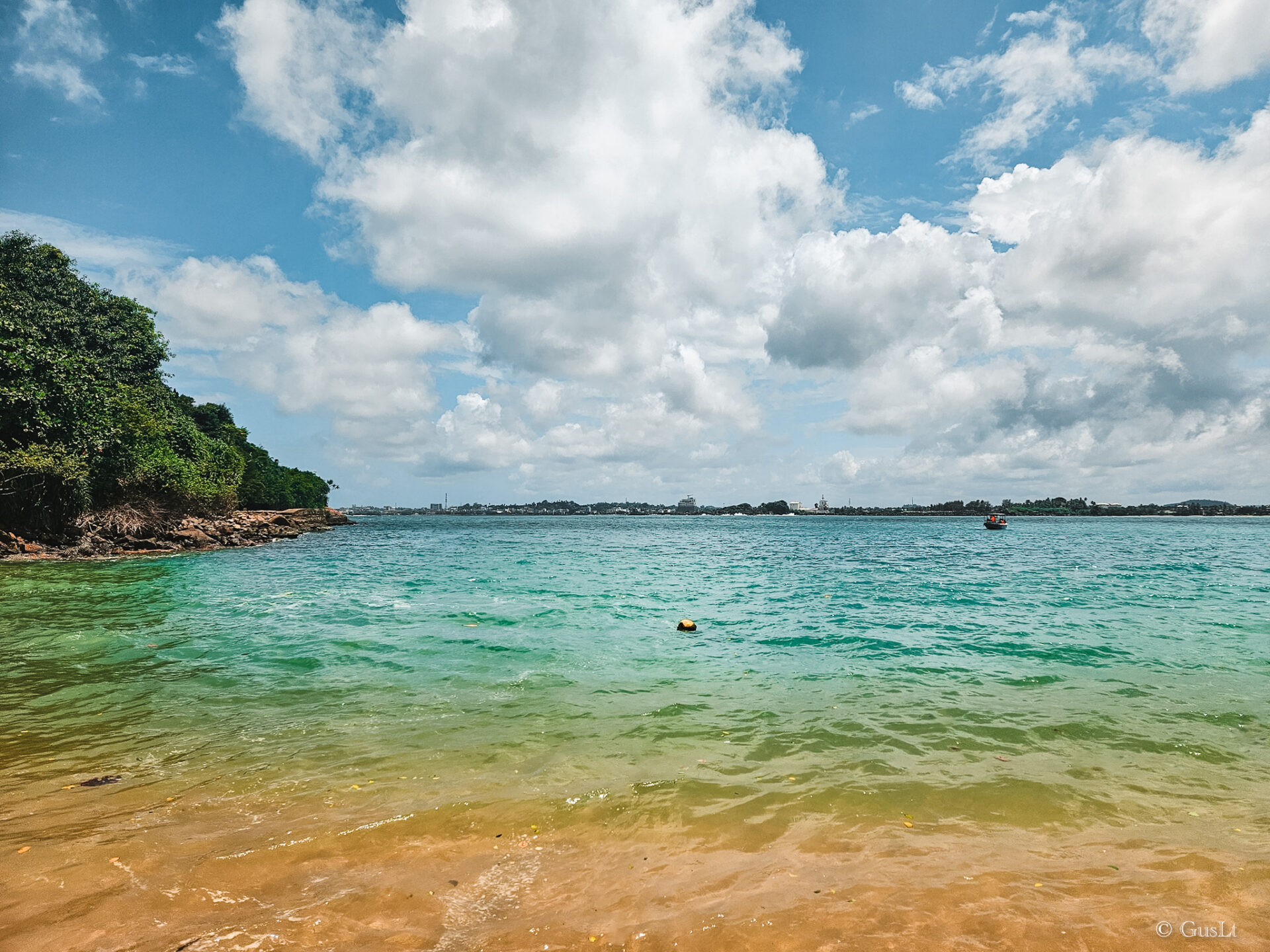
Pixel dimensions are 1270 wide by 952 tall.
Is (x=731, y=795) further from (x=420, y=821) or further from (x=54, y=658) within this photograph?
(x=54, y=658)

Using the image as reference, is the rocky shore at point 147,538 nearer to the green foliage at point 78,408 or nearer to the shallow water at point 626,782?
the green foliage at point 78,408

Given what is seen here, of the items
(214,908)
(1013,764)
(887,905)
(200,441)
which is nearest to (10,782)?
(214,908)

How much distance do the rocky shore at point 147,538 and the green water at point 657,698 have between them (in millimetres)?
12651

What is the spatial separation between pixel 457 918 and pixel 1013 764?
8476 millimetres

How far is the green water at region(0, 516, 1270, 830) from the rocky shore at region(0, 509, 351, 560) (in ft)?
41.5

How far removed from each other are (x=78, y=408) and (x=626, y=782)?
49067 mm

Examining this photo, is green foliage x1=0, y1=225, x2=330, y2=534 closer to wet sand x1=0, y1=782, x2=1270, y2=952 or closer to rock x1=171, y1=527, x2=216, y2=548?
rock x1=171, y1=527, x2=216, y2=548

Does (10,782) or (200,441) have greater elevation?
(200,441)

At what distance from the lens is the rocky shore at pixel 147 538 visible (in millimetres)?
38250

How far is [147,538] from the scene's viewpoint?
1874 inches

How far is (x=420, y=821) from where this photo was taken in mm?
7184

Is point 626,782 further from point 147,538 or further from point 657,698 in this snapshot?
point 147,538

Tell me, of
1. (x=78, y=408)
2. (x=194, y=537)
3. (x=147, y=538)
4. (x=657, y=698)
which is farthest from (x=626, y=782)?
(x=194, y=537)

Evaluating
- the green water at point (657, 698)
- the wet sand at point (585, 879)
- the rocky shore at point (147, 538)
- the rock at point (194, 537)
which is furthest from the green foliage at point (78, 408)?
the wet sand at point (585, 879)
